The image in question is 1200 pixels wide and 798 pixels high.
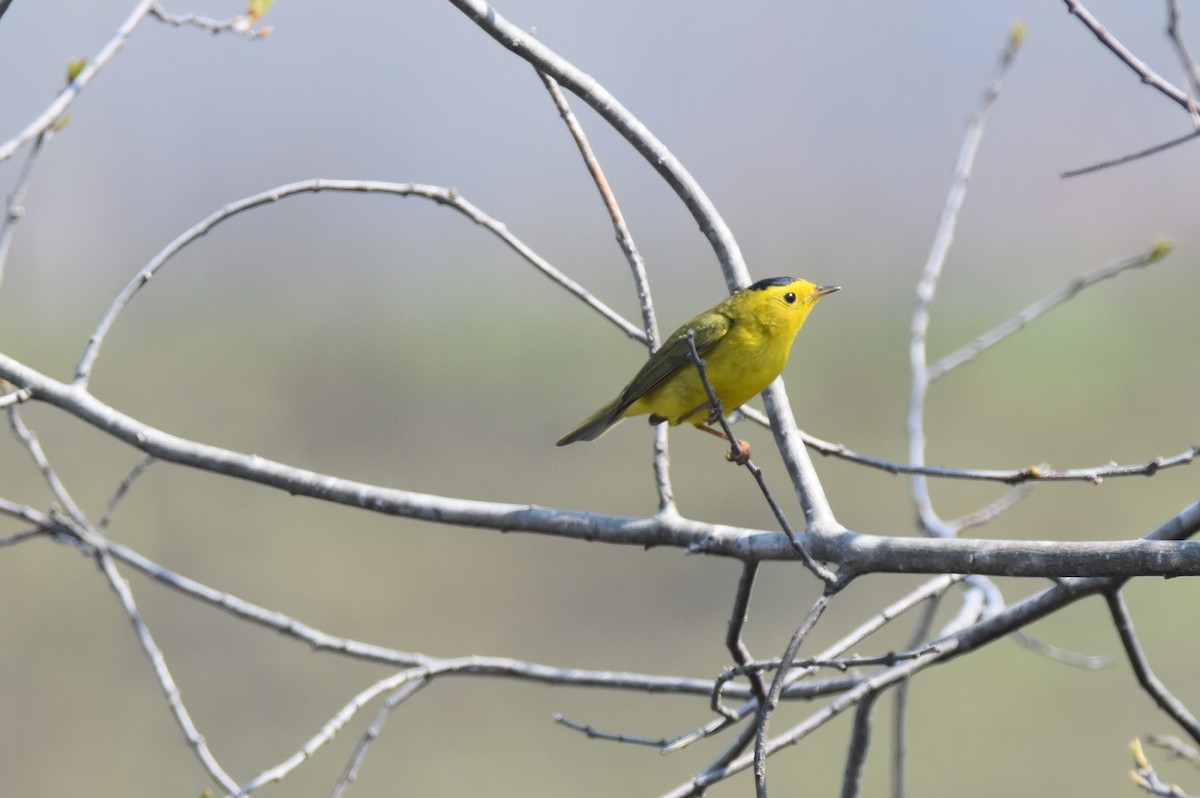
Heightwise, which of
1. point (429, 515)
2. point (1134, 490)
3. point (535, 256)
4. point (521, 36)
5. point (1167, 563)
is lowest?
point (1167, 563)

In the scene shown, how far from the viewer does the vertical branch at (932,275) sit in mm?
3455

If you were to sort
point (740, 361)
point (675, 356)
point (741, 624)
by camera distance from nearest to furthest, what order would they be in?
point (741, 624), point (740, 361), point (675, 356)

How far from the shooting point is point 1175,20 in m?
2.22

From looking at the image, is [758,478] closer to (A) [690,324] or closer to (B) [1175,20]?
(B) [1175,20]

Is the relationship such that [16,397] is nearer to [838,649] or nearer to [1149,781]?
[838,649]

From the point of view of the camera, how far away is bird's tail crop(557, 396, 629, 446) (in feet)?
11.7

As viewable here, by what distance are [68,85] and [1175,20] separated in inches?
101

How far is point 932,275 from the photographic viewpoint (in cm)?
351

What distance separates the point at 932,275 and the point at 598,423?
44.2 inches

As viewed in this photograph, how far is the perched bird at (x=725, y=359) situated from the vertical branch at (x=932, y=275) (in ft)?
1.02

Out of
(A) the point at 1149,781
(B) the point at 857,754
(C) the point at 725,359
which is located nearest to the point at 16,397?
(C) the point at 725,359

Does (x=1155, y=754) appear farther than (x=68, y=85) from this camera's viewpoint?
Yes

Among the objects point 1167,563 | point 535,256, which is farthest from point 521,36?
point 1167,563

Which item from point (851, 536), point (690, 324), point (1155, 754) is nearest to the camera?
point (851, 536)
